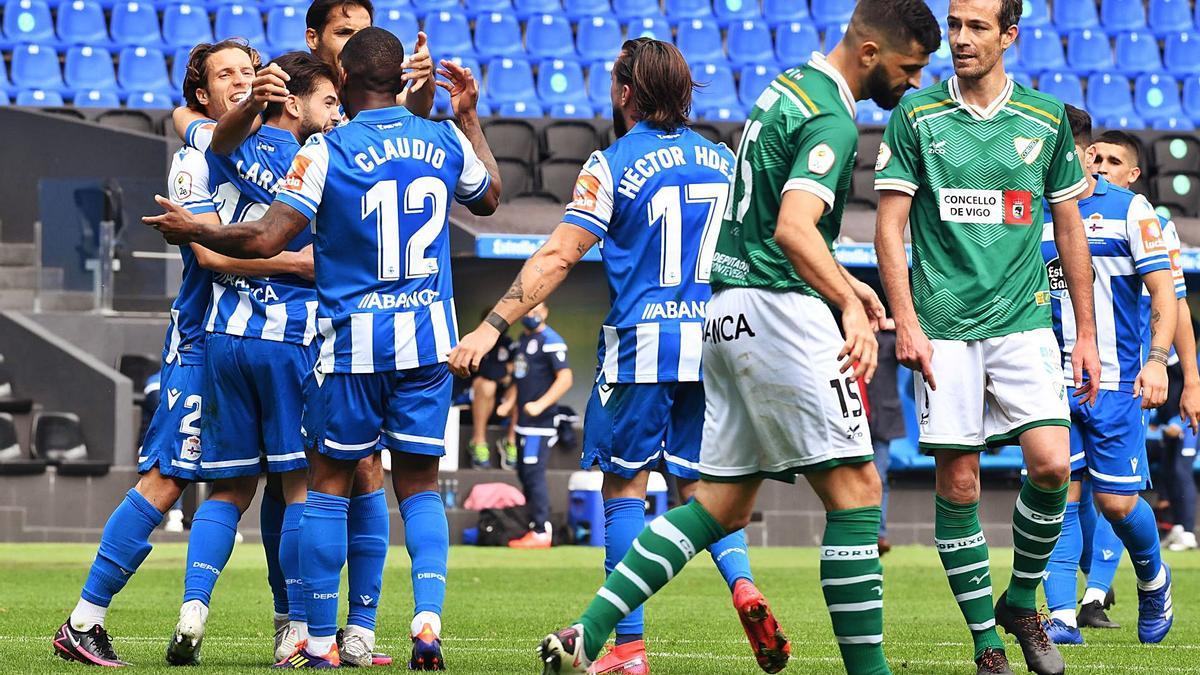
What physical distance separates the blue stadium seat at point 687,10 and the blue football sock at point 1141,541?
14148mm

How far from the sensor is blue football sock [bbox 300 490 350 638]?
5.51m

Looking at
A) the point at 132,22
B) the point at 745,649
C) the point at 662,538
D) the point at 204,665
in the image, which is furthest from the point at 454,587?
the point at 132,22

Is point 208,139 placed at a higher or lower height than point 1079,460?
higher

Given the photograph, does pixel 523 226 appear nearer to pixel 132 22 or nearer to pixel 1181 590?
pixel 132 22

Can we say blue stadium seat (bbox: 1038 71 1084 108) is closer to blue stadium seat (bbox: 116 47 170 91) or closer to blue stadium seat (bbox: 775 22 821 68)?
blue stadium seat (bbox: 775 22 821 68)

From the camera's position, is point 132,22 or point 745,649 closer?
point 745,649

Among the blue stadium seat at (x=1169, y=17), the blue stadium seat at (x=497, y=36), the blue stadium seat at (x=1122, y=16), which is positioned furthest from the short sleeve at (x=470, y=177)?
the blue stadium seat at (x=1169, y=17)

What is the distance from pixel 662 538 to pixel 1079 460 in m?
3.22

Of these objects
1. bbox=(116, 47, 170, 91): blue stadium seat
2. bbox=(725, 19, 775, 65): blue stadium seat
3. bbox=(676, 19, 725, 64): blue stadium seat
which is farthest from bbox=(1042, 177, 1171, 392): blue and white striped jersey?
bbox=(116, 47, 170, 91): blue stadium seat

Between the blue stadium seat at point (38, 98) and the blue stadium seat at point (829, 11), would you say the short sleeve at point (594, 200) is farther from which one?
the blue stadium seat at point (829, 11)

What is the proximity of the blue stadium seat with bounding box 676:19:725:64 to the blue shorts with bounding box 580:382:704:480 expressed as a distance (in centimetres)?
1439

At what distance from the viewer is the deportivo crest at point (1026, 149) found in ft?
18.4

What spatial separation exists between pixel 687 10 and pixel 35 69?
24.4ft

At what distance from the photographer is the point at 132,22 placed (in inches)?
767
